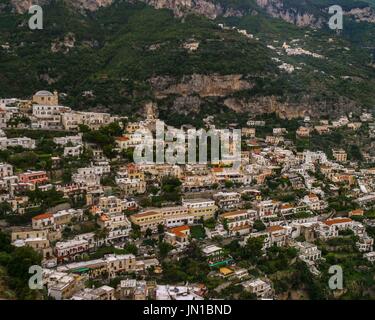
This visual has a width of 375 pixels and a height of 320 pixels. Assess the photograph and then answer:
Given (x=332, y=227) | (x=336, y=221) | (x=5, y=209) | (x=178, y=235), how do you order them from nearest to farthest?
(x=5, y=209) → (x=178, y=235) → (x=332, y=227) → (x=336, y=221)

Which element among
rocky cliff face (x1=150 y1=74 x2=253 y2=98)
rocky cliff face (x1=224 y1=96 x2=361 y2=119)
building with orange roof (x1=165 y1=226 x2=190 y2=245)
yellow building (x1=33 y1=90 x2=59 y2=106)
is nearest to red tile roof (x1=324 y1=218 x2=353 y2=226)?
building with orange roof (x1=165 y1=226 x2=190 y2=245)

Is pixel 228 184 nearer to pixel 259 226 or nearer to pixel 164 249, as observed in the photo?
pixel 259 226

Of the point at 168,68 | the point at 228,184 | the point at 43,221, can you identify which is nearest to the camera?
the point at 43,221

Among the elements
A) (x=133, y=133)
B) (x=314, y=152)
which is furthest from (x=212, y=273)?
(x=314, y=152)

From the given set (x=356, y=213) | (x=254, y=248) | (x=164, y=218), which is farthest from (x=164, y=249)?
(x=356, y=213)

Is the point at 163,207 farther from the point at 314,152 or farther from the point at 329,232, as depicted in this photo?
the point at 314,152

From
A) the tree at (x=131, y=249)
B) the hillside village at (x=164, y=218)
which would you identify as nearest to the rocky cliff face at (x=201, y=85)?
the hillside village at (x=164, y=218)
